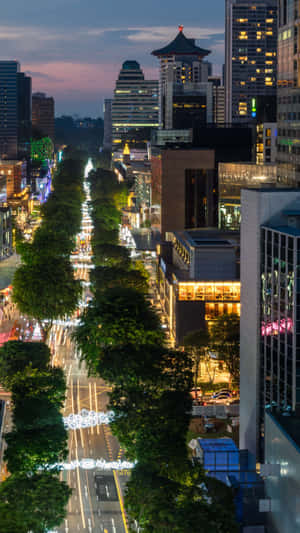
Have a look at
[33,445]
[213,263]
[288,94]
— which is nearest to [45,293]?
[213,263]

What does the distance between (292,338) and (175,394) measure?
8.89 m

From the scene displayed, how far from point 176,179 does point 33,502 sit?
407 ft

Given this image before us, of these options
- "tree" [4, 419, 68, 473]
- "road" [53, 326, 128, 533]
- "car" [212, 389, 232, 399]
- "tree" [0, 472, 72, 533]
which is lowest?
"road" [53, 326, 128, 533]

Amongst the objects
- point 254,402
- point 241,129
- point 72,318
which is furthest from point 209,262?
point 241,129

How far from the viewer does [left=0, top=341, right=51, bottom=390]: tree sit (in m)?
66.4

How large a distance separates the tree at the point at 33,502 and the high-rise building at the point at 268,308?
13417mm

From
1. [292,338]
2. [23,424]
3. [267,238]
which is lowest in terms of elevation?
[23,424]

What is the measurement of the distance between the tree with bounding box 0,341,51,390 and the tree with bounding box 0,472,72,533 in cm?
1549

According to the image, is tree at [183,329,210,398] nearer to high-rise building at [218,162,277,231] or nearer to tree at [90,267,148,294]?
tree at [90,267,148,294]

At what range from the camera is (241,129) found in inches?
7682

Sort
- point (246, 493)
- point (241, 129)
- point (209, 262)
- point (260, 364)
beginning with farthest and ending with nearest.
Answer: point (241, 129) < point (209, 262) < point (260, 364) < point (246, 493)

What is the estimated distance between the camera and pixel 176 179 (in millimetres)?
168125

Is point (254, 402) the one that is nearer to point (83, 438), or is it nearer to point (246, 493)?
point (246, 493)

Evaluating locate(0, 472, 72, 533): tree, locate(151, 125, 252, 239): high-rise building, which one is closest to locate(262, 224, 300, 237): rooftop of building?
locate(0, 472, 72, 533): tree
